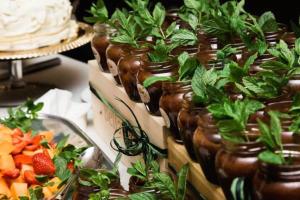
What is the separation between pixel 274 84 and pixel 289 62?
111 mm

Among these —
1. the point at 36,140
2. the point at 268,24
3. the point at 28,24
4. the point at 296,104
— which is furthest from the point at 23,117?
the point at 296,104

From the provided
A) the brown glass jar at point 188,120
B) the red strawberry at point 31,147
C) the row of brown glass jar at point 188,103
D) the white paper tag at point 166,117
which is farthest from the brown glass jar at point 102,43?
the brown glass jar at point 188,120

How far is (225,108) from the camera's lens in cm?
86

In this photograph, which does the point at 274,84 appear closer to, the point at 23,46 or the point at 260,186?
the point at 260,186

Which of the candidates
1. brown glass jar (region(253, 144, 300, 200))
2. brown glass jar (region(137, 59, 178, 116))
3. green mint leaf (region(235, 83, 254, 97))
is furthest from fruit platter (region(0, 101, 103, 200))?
brown glass jar (region(253, 144, 300, 200))

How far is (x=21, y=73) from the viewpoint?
7.52 ft

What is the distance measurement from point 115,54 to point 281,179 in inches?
32.8

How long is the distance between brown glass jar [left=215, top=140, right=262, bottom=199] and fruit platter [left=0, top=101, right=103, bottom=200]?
47 cm

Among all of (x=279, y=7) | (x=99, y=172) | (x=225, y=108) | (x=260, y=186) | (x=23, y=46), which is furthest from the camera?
(x=279, y=7)

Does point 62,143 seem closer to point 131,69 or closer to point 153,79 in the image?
point 131,69

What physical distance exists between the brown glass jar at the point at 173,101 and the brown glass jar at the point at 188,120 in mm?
43

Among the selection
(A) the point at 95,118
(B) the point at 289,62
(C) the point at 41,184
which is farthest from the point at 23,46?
(B) the point at 289,62

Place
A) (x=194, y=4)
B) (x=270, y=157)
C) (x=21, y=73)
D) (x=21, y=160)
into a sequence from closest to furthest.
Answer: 1. (x=270, y=157)
2. (x=21, y=160)
3. (x=194, y=4)
4. (x=21, y=73)

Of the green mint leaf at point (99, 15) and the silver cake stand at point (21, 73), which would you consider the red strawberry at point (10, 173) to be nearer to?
the green mint leaf at point (99, 15)
